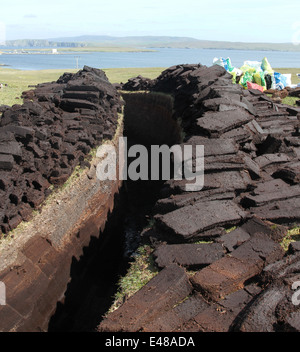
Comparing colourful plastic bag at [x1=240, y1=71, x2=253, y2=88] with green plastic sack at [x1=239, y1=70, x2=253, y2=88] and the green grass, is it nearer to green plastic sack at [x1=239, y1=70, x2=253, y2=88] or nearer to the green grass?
green plastic sack at [x1=239, y1=70, x2=253, y2=88]

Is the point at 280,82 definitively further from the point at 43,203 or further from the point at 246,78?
the point at 43,203

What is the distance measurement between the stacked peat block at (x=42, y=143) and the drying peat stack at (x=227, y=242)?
7.25 feet

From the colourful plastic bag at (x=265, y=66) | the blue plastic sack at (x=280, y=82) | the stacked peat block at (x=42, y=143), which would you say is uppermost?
the colourful plastic bag at (x=265, y=66)

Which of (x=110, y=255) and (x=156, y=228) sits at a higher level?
(x=156, y=228)

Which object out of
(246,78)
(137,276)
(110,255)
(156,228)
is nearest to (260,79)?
(246,78)

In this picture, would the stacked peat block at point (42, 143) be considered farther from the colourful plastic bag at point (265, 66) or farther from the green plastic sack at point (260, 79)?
the colourful plastic bag at point (265, 66)

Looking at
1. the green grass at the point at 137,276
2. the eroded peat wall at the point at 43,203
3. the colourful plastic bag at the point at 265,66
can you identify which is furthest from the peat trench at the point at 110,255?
the colourful plastic bag at the point at 265,66

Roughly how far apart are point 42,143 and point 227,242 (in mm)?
4323

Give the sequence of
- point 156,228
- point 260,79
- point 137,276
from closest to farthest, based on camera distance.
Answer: point 137,276, point 156,228, point 260,79

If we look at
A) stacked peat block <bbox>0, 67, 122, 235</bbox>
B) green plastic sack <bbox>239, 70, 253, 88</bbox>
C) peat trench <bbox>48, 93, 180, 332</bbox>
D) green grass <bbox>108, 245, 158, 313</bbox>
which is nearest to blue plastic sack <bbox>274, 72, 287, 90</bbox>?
green plastic sack <bbox>239, 70, 253, 88</bbox>

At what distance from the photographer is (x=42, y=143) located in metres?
7.79

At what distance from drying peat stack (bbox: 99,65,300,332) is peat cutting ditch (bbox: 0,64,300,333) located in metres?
0.02

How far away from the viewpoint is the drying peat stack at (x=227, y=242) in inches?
165
